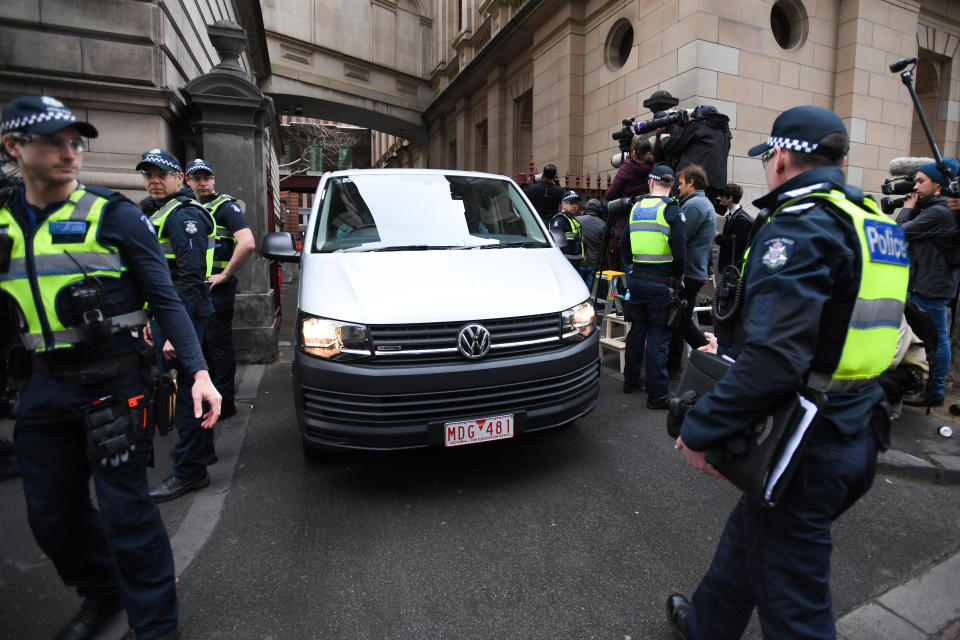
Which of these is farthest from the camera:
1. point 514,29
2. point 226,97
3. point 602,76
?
point 514,29

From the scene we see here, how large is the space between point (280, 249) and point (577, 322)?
7.39 ft

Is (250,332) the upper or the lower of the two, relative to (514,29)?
lower

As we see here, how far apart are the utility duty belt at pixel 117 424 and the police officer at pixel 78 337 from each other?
0.02 meters

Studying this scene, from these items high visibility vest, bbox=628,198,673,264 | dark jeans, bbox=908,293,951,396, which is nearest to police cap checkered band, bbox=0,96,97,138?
high visibility vest, bbox=628,198,673,264

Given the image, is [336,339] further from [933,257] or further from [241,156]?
[933,257]

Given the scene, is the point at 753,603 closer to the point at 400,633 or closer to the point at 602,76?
the point at 400,633

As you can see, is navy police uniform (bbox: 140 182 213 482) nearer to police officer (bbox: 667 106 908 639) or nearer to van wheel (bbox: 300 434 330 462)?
van wheel (bbox: 300 434 330 462)

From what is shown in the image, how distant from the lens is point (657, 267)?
4.93 meters

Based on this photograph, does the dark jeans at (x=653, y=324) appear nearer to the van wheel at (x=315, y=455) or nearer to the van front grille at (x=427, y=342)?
the van front grille at (x=427, y=342)

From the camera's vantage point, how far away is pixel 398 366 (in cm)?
319

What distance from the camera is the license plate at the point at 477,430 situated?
3.24 metres

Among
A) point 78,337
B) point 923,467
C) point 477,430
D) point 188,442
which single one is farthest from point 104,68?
point 923,467

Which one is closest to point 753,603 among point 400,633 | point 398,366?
point 400,633

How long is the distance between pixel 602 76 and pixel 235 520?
11.9 meters
